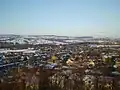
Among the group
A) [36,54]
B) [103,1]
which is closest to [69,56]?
[36,54]

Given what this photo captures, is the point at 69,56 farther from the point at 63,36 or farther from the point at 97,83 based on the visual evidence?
the point at 97,83

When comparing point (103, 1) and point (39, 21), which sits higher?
point (103, 1)

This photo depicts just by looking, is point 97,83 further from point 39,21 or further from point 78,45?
point 39,21

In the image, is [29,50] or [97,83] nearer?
[97,83]

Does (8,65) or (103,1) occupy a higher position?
(103,1)

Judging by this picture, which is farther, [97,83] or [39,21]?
[39,21]

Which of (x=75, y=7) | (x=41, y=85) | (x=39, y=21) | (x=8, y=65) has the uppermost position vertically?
(x=75, y=7)

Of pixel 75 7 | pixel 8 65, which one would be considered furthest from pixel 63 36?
pixel 8 65

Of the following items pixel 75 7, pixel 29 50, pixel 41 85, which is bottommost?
pixel 41 85
